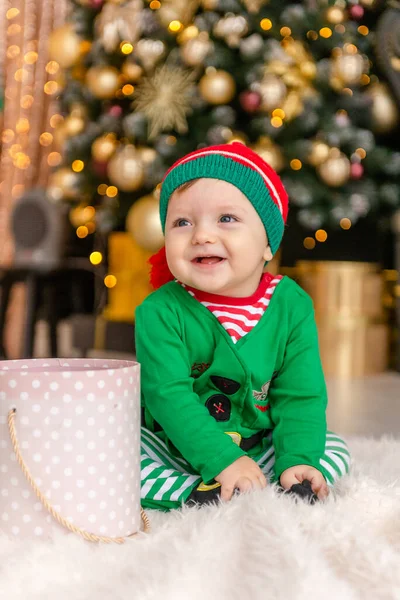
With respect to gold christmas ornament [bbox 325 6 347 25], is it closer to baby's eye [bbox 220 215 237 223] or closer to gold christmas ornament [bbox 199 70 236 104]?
gold christmas ornament [bbox 199 70 236 104]

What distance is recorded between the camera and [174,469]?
101 cm

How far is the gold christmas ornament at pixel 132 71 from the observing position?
2.65 meters

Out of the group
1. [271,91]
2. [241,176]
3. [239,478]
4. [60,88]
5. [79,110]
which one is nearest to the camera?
[239,478]

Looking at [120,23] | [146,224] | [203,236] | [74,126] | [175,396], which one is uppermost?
[120,23]

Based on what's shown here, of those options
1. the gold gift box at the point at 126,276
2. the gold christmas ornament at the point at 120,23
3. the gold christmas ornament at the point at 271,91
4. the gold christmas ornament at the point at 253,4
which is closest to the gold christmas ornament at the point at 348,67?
the gold christmas ornament at the point at 271,91

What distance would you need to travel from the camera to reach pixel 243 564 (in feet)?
2.27

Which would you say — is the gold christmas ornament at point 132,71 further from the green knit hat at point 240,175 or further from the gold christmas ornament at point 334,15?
the green knit hat at point 240,175

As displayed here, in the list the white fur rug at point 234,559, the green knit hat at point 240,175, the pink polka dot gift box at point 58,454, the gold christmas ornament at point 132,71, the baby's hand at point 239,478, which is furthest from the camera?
the gold christmas ornament at point 132,71

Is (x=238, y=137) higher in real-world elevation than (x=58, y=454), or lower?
higher

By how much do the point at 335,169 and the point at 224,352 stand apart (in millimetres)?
1621

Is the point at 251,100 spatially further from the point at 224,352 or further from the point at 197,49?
the point at 224,352

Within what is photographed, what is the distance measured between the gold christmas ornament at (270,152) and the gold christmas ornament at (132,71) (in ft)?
1.74

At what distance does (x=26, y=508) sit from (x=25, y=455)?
6 centimetres

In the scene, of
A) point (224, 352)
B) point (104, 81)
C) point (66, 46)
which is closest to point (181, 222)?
point (224, 352)
